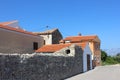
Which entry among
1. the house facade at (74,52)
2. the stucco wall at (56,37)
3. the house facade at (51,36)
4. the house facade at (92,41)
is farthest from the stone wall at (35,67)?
the house facade at (92,41)

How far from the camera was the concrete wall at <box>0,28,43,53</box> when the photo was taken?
28375mm

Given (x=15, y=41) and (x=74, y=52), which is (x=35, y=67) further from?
(x=15, y=41)

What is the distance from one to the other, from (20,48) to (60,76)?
42.7 feet

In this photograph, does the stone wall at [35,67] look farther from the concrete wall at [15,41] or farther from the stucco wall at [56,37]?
the stucco wall at [56,37]

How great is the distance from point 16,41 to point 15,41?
278 millimetres

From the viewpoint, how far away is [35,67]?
616 inches

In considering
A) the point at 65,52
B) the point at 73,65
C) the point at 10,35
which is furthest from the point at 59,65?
the point at 10,35

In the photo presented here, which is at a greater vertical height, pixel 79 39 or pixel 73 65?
pixel 79 39

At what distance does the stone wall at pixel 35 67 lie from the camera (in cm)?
1214

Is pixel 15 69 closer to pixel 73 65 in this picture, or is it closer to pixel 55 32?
pixel 73 65

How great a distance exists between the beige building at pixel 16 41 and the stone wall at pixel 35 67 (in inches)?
333

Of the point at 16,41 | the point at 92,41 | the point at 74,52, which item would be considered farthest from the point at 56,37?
the point at 74,52

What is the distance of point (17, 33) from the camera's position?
31.7 metres

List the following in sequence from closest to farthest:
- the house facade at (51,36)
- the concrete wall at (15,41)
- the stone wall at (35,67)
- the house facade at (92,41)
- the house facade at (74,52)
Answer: the stone wall at (35,67) < the house facade at (74,52) < the concrete wall at (15,41) < the house facade at (51,36) < the house facade at (92,41)
